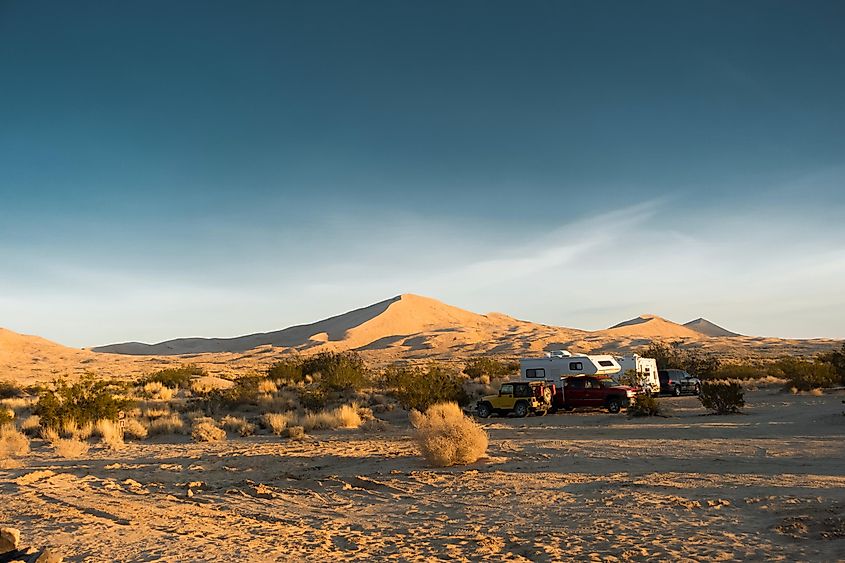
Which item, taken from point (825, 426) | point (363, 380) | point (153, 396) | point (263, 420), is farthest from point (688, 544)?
point (153, 396)

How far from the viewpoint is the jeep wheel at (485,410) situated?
25875 millimetres

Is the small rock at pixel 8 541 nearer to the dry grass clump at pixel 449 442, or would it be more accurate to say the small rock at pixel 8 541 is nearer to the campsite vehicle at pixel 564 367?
the dry grass clump at pixel 449 442

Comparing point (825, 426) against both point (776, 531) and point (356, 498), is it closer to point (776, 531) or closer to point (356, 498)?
point (776, 531)

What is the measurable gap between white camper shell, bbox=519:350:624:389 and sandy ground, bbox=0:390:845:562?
1283 centimetres

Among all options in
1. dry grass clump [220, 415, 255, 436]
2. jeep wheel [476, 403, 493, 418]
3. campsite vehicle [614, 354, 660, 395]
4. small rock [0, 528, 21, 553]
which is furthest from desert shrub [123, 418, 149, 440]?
campsite vehicle [614, 354, 660, 395]

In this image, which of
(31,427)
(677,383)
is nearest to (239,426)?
(31,427)

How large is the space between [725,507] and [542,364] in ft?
74.8

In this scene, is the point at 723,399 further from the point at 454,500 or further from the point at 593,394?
the point at 454,500

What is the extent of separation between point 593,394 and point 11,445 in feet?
63.2

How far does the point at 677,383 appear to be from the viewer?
3556cm

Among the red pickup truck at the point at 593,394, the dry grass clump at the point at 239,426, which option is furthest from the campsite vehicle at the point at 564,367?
the dry grass clump at the point at 239,426

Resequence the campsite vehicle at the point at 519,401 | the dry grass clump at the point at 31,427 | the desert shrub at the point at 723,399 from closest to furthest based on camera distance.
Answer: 1. the dry grass clump at the point at 31,427
2. the desert shrub at the point at 723,399
3. the campsite vehicle at the point at 519,401

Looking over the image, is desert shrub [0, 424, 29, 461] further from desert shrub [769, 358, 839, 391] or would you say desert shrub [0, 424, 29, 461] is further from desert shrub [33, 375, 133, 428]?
desert shrub [769, 358, 839, 391]

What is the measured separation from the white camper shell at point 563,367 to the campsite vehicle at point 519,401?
5.16m
